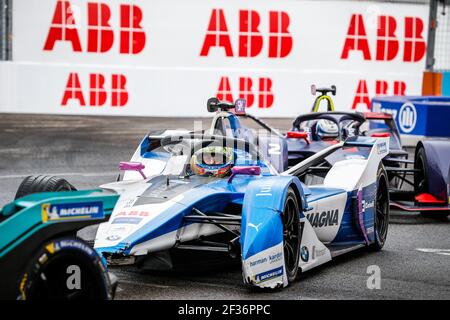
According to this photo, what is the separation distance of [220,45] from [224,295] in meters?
14.7

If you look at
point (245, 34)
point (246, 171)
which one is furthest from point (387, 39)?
point (246, 171)

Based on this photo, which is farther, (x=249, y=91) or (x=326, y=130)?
(x=249, y=91)

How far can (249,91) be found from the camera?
21.2 metres

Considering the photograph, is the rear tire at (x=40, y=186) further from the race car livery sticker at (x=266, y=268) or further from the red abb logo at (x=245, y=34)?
the red abb logo at (x=245, y=34)

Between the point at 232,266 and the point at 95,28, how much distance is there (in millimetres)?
13160

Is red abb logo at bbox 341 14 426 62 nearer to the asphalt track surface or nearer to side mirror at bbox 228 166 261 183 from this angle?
the asphalt track surface

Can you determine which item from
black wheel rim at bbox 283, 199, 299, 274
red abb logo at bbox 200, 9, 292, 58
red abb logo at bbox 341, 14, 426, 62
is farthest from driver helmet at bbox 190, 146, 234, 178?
red abb logo at bbox 341, 14, 426, 62

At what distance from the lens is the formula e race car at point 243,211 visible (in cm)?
707

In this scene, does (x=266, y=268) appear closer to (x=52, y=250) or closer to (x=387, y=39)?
(x=52, y=250)

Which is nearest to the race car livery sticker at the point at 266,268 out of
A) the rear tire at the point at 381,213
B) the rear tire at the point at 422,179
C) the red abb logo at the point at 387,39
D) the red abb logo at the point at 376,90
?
the rear tire at the point at 381,213

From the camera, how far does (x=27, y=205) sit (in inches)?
203

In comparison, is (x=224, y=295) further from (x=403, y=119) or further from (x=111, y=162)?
(x=403, y=119)

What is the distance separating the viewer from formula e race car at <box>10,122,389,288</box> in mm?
7066
